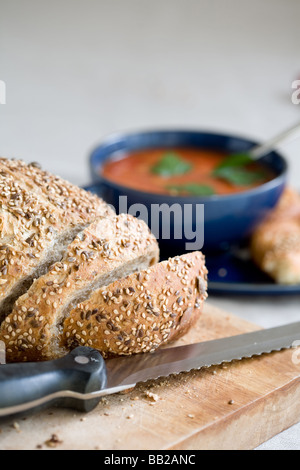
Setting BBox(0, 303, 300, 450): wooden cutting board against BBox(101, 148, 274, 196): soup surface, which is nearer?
BBox(0, 303, 300, 450): wooden cutting board

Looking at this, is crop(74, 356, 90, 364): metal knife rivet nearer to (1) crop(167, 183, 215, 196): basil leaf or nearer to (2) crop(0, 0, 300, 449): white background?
(1) crop(167, 183, 215, 196): basil leaf

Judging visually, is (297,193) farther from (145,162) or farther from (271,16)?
(271,16)

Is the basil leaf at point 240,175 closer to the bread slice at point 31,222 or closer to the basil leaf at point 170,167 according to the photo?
the basil leaf at point 170,167

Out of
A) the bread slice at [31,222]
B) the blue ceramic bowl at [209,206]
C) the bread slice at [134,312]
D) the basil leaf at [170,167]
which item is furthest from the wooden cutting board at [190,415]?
the basil leaf at [170,167]

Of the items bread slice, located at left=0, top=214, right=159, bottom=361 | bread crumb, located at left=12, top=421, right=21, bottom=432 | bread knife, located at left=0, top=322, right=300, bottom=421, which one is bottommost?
bread crumb, located at left=12, top=421, right=21, bottom=432

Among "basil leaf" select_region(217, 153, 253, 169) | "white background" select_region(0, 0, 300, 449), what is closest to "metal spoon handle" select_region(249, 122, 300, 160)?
"basil leaf" select_region(217, 153, 253, 169)

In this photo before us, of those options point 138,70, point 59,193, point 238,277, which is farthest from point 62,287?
point 138,70

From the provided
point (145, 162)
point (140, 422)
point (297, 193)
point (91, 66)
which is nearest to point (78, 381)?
point (140, 422)
